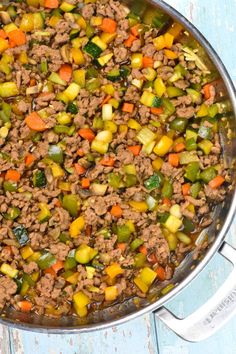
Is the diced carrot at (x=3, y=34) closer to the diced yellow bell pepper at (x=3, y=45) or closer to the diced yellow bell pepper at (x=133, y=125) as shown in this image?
the diced yellow bell pepper at (x=3, y=45)

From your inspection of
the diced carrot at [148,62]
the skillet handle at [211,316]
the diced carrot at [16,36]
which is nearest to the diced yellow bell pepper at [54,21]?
the diced carrot at [16,36]

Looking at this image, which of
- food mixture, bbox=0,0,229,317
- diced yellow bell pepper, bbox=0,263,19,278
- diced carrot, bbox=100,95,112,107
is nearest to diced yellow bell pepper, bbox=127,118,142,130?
food mixture, bbox=0,0,229,317

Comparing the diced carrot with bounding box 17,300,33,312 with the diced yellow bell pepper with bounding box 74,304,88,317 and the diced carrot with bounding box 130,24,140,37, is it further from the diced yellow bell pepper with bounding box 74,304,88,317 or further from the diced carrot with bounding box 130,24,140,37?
the diced carrot with bounding box 130,24,140,37

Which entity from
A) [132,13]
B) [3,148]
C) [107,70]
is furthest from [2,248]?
[132,13]

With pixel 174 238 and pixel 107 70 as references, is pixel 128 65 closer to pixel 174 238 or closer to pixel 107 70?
pixel 107 70

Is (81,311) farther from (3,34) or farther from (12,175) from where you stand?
(3,34)

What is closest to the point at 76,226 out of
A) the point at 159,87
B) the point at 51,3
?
the point at 159,87

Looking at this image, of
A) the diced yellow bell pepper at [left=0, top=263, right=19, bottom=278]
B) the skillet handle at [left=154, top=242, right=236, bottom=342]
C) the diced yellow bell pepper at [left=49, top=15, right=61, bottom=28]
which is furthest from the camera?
the diced yellow bell pepper at [left=49, top=15, right=61, bottom=28]
